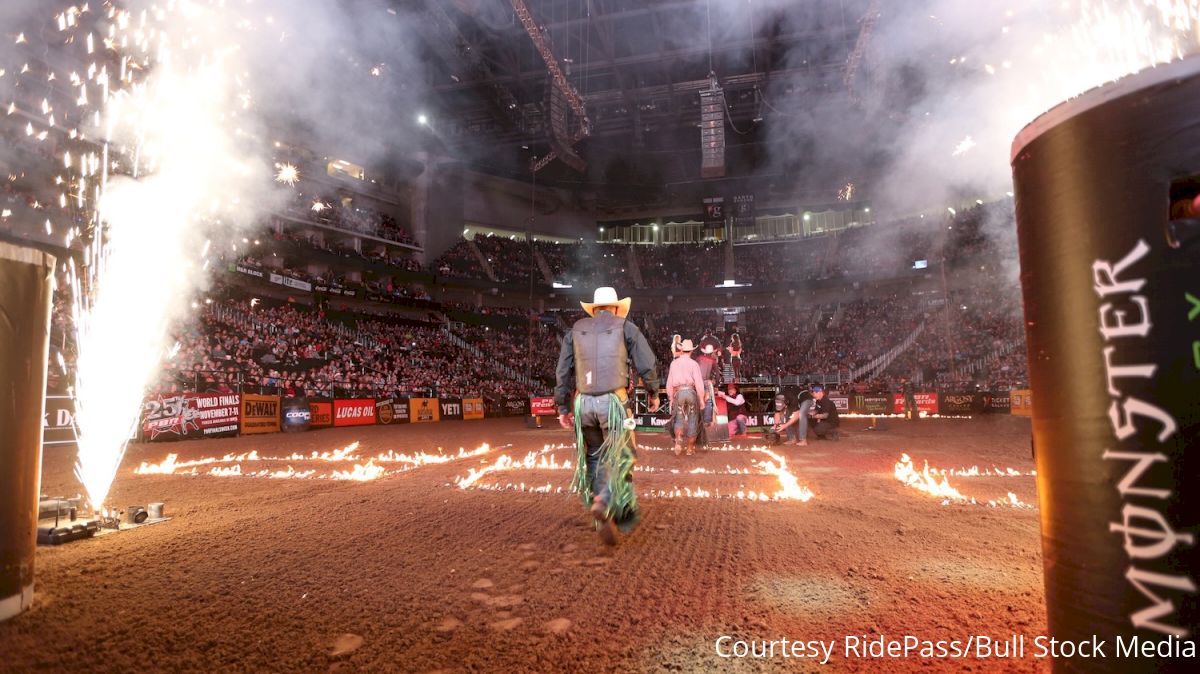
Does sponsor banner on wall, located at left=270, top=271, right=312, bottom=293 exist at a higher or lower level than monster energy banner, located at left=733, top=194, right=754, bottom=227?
lower

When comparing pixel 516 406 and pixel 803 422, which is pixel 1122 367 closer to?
pixel 803 422

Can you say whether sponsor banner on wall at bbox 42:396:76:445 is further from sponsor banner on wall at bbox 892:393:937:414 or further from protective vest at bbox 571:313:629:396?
sponsor banner on wall at bbox 892:393:937:414

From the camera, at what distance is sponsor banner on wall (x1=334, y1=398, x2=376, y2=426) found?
781 inches

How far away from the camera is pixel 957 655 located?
2.44 meters

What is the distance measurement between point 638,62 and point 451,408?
1667 cm

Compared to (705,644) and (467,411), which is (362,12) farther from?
(705,644)

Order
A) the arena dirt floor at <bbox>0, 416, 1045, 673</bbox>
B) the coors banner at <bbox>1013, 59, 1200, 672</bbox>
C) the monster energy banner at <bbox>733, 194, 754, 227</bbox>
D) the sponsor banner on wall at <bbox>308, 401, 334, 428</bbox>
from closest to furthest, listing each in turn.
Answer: the coors banner at <bbox>1013, 59, 1200, 672</bbox>
the arena dirt floor at <bbox>0, 416, 1045, 673</bbox>
the sponsor banner on wall at <bbox>308, 401, 334, 428</bbox>
the monster energy banner at <bbox>733, 194, 754, 227</bbox>

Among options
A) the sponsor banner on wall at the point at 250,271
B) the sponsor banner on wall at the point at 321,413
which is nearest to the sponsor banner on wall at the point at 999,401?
the sponsor banner on wall at the point at 321,413

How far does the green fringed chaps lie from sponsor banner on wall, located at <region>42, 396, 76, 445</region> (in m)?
14.5

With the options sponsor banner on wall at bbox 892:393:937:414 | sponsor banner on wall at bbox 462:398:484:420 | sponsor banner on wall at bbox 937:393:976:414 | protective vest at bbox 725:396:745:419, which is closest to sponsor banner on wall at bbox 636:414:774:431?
protective vest at bbox 725:396:745:419

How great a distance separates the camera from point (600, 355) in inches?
Answer: 192

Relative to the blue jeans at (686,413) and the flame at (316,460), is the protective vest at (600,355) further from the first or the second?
the blue jeans at (686,413)

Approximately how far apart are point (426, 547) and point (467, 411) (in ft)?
72.3

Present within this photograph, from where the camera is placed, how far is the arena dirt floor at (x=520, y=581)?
2.49 meters
